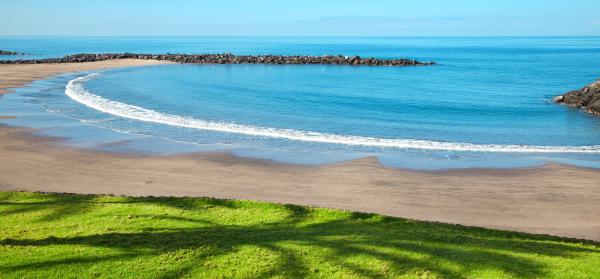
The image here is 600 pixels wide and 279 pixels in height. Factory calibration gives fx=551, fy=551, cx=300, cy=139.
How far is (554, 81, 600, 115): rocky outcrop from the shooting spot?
4022 cm

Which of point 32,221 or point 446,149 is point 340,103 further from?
point 32,221

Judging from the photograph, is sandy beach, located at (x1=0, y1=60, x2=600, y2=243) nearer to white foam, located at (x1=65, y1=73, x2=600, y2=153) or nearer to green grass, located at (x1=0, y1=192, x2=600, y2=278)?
green grass, located at (x1=0, y1=192, x2=600, y2=278)

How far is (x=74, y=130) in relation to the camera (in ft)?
93.8

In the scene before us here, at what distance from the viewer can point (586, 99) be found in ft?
138

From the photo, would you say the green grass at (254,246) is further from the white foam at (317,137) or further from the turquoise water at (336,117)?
the white foam at (317,137)

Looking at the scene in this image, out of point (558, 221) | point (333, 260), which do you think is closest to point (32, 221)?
point (333, 260)

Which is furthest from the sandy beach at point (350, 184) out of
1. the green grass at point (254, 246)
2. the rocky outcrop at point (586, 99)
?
the rocky outcrop at point (586, 99)

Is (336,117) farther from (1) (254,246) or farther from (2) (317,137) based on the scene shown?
(1) (254,246)

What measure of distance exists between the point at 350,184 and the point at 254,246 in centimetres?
917

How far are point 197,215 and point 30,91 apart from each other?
42.1m

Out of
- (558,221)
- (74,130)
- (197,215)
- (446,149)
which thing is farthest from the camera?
(74,130)

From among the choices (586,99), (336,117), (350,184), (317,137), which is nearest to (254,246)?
(350,184)

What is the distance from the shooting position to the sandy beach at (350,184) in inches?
587

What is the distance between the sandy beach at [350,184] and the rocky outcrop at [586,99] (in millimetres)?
22003
